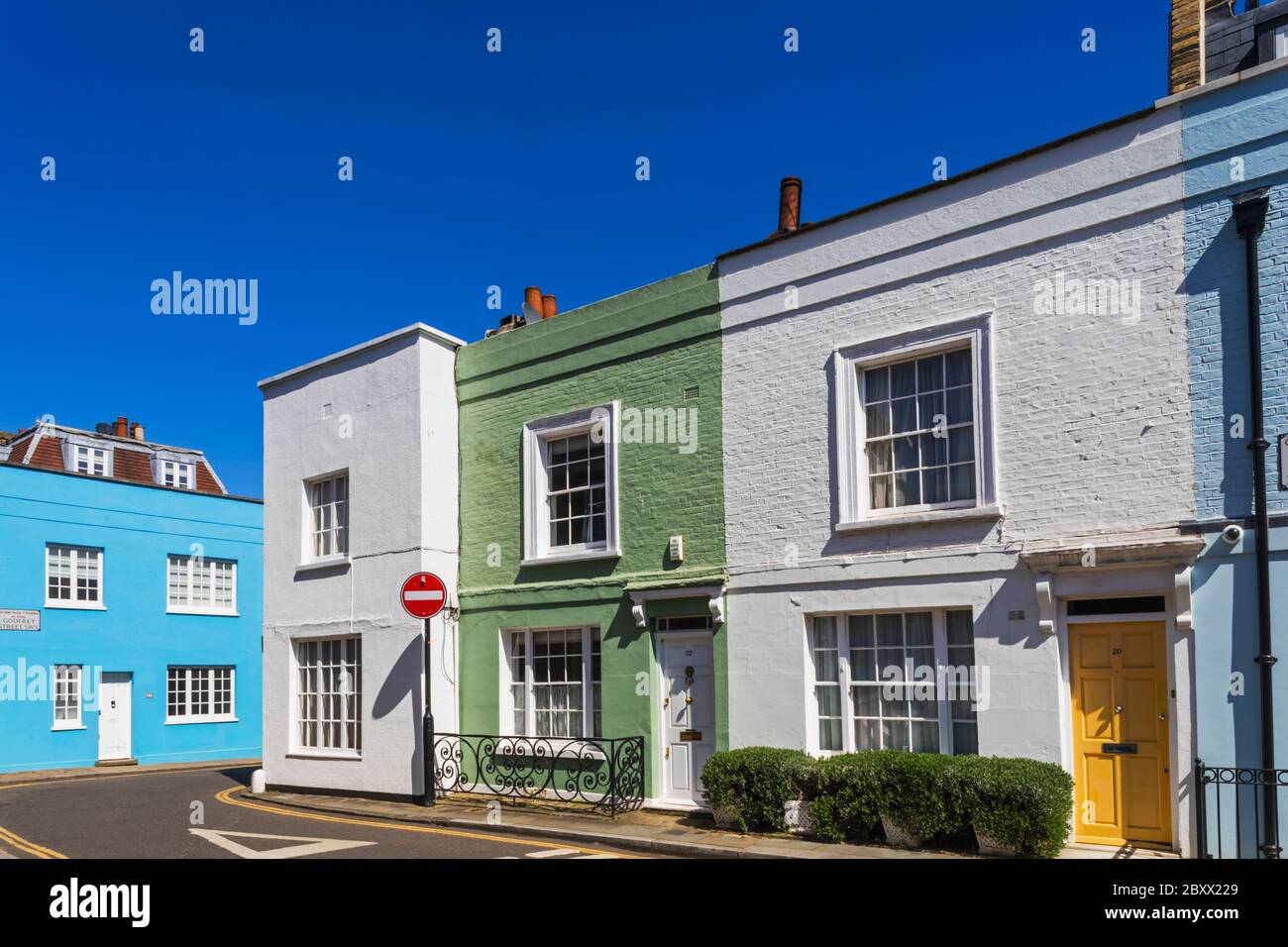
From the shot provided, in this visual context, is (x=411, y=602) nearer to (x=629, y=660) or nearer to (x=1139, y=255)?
(x=629, y=660)

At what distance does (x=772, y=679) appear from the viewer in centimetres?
1298

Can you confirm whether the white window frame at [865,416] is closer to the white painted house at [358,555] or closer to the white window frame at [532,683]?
the white window frame at [532,683]

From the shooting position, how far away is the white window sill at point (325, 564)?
18266mm

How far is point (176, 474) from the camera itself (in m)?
37.7

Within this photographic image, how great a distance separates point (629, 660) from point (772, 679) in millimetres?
Answer: 2328

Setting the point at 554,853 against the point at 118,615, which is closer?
the point at 554,853

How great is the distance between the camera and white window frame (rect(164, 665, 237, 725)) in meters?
30.7

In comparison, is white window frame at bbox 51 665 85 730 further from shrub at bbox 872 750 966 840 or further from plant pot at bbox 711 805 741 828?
shrub at bbox 872 750 966 840

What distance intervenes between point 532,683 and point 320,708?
16.0 feet

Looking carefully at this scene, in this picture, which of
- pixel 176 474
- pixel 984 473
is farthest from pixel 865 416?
pixel 176 474

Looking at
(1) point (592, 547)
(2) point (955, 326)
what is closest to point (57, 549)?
(1) point (592, 547)

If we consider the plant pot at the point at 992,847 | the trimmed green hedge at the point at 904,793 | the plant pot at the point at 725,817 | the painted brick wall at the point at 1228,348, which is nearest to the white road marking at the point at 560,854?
the plant pot at the point at 725,817

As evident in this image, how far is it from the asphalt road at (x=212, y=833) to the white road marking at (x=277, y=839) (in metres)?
0.01

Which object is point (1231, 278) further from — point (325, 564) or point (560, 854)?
point (325, 564)
